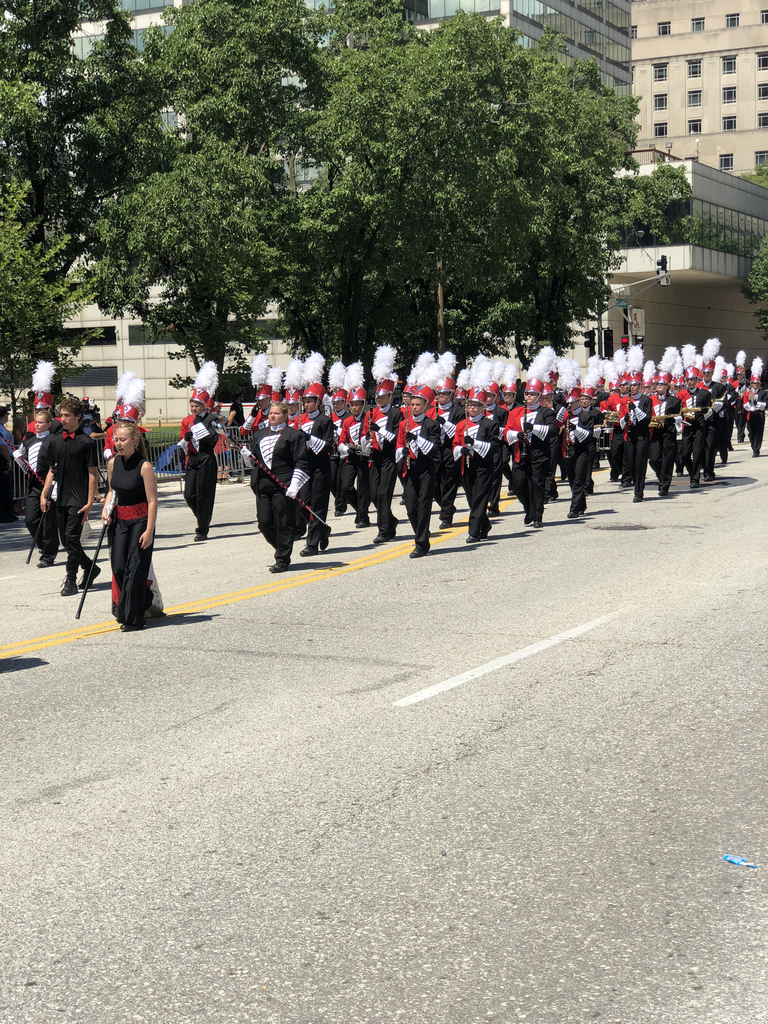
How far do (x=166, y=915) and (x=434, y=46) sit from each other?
106 ft

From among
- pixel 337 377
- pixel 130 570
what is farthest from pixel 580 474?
pixel 130 570

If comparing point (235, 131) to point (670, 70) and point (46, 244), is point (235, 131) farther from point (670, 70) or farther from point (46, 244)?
point (670, 70)

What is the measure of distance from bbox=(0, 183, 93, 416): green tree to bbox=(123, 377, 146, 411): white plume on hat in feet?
40.9

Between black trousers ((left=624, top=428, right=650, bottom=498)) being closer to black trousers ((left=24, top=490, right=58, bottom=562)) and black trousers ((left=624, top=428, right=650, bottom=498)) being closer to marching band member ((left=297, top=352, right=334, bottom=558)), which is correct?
marching band member ((left=297, top=352, right=334, bottom=558))

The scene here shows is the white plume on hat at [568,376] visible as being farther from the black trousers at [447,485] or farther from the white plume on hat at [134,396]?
the white plume on hat at [134,396]

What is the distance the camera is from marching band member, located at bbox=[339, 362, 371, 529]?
1831 centimetres

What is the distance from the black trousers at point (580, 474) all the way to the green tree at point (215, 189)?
1256 centimetres

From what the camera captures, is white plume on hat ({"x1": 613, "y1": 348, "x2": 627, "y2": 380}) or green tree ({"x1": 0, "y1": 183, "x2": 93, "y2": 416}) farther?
white plume on hat ({"x1": 613, "y1": 348, "x2": 627, "y2": 380})

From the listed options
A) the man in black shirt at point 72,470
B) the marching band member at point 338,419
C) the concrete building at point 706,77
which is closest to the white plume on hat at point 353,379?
the marching band member at point 338,419

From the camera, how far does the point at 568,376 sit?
21125mm

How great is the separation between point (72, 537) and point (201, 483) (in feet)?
15.3

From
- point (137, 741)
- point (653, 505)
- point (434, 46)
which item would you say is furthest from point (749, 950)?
point (434, 46)

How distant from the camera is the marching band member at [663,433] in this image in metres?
20.6

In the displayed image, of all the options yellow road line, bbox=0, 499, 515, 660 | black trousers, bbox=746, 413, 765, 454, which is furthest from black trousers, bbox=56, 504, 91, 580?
black trousers, bbox=746, 413, 765, 454
